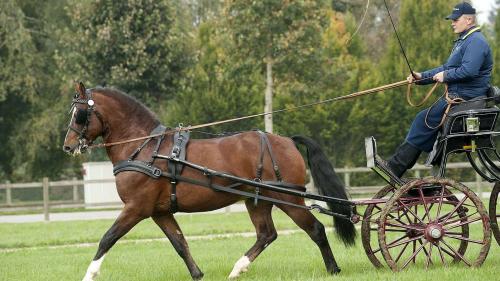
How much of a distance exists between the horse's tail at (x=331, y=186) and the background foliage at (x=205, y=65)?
1296 cm

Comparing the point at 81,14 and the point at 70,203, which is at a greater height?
the point at 81,14

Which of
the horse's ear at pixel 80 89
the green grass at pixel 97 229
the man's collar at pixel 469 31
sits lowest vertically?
the green grass at pixel 97 229

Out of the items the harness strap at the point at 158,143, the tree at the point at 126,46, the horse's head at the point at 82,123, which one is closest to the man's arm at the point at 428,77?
the harness strap at the point at 158,143

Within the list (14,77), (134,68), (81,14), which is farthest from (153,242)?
(14,77)

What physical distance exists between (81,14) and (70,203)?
247 inches

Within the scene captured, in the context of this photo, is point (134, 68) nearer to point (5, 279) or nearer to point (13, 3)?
point (13, 3)

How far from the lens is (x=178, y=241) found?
30.1 feet

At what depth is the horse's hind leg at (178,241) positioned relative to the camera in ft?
29.7

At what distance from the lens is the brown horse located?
8.91m

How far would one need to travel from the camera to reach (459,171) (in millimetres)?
30438

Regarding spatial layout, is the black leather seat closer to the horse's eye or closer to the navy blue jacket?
the navy blue jacket

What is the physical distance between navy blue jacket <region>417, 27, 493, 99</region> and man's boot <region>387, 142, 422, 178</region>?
740mm

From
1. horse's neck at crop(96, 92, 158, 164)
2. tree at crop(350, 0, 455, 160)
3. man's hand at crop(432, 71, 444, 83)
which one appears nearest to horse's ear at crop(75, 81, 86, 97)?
horse's neck at crop(96, 92, 158, 164)

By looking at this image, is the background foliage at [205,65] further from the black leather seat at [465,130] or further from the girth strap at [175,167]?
the black leather seat at [465,130]
